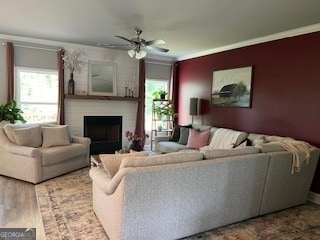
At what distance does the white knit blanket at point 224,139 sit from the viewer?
434 centimetres

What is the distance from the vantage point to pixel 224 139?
179 inches

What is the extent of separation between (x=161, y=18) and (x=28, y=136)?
302 centimetres

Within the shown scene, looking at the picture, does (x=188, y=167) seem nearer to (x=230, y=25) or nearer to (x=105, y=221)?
(x=105, y=221)

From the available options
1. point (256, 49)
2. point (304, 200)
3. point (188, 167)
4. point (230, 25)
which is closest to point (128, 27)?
point (230, 25)

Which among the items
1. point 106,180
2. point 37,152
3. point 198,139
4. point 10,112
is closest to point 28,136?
point 37,152

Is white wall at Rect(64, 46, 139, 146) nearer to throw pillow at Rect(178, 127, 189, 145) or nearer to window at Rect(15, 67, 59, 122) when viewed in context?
window at Rect(15, 67, 59, 122)

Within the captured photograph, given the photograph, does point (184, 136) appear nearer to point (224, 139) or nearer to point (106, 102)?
point (224, 139)

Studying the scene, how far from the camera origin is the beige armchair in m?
3.95

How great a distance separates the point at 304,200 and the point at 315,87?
5.42ft

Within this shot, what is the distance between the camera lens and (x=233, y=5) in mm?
3018

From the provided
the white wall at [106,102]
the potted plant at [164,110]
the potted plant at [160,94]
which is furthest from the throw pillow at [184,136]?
the white wall at [106,102]

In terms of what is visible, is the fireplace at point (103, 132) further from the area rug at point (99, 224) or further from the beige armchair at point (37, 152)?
the area rug at point (99, 224)

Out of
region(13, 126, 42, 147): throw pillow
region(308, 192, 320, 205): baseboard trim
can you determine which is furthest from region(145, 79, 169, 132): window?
region(308, 192, 320, 205): baseboard trim

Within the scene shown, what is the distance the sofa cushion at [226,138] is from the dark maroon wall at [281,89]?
44cm
